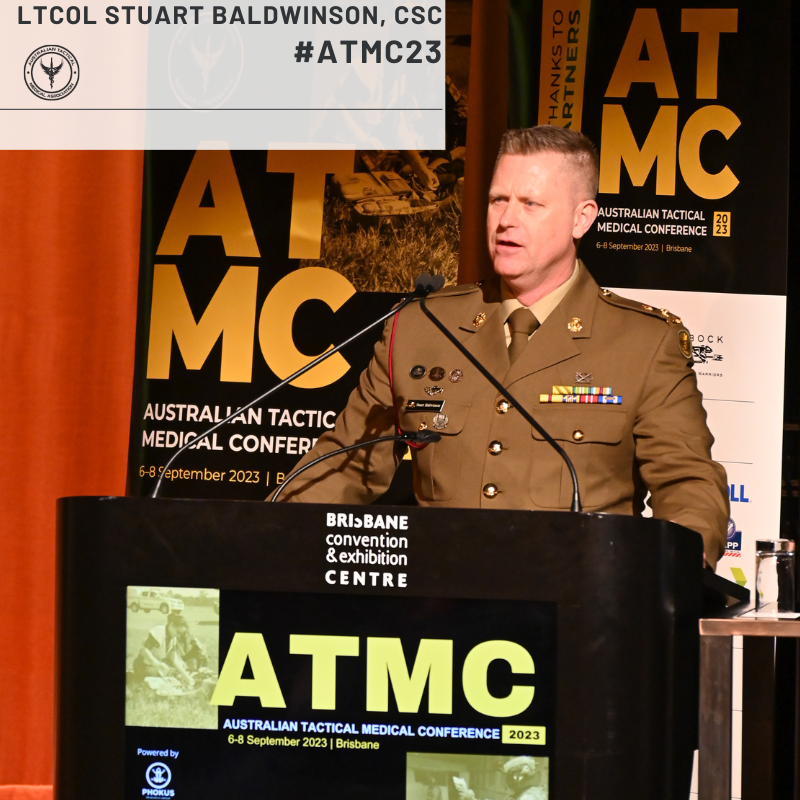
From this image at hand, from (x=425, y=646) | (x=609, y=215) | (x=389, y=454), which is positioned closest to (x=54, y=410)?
(x=389, y=454)

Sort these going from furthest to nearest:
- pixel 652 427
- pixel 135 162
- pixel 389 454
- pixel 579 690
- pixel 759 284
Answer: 1. pixel 135 162
2. pixel 759 284
3. pixel 389 454
4. pixel 652 427
5. pixel 579 690

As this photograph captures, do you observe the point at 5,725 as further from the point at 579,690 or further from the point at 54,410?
the point at 579,690

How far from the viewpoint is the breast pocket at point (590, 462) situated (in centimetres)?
193

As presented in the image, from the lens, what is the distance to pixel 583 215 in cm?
207

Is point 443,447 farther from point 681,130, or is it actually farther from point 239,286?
point 681,130

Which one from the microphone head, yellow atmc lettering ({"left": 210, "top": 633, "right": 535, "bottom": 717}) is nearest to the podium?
yellow atmc lettering ({"left": 210, "top": 633, "right": 535, "bottom": 717})

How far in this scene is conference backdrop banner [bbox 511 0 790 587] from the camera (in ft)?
Answer: 9.54

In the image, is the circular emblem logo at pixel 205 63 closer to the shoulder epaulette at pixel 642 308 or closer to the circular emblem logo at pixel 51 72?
the circular emblem logo at pixel 51 72

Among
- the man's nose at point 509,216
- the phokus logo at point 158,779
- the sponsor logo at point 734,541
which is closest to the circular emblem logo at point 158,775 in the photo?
the phokus logo at point 158,779

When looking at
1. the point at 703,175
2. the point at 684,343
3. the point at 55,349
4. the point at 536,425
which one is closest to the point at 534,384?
the point at 684,343

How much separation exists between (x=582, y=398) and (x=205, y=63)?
170cm

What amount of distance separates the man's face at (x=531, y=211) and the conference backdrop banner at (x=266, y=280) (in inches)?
42.9

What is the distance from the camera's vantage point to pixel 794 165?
10.1 feet

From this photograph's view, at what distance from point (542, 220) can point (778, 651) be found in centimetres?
166
